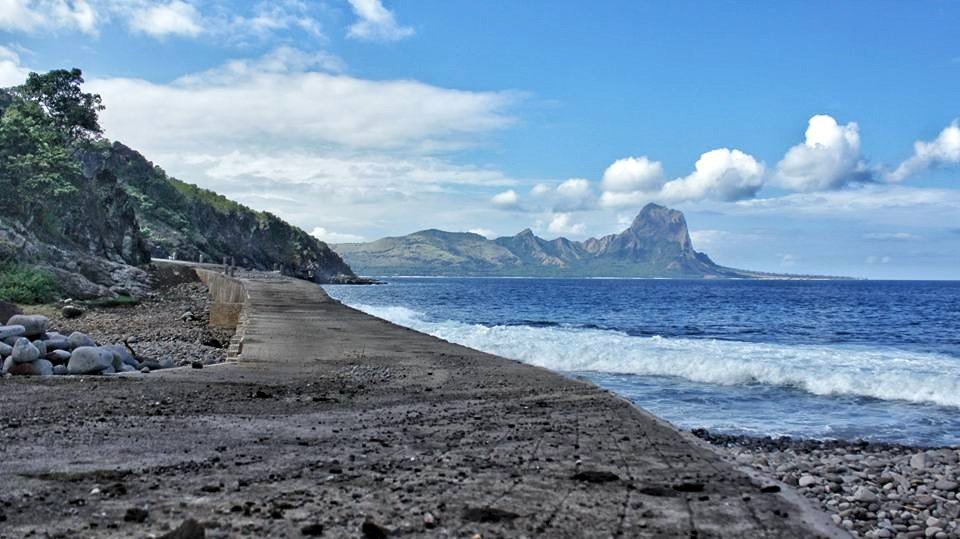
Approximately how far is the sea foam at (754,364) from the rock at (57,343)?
36.9 ft

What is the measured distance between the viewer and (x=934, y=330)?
4350 centimetres

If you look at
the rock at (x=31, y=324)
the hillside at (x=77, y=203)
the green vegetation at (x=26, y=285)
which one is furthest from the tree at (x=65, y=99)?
the rock at (x=31, y=324)

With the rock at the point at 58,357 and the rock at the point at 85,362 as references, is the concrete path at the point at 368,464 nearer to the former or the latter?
the rock at the point at 85,362

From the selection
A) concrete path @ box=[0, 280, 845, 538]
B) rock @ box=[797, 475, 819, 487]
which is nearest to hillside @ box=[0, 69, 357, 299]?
concrete path @ box=[0, 280, 845, 538]

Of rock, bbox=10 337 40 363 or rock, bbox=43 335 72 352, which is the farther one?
rock, bbox=43 335 72 352

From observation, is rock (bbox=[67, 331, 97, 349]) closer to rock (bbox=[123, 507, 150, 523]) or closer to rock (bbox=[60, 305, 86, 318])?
rock (bbox=[123, 507, 150, 523])

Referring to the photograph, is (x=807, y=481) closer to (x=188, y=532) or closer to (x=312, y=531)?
(x=312, y=531)

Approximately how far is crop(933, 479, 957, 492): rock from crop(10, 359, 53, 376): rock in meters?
9.44

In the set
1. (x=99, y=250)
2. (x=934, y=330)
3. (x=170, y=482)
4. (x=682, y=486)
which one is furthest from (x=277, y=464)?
(x=934, y=330)

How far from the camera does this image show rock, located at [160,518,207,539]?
3.44 meters

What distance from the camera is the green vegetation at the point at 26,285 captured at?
68.4 feet

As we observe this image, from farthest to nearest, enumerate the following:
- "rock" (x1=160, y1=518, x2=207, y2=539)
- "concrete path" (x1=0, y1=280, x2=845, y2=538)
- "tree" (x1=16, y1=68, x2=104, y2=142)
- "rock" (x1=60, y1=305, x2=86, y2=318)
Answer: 1. "tree" (x1=16, y1=68, x2=104, y2=142)
2. "rock" (x1=60, y1=305, x2=86, y2=318)
3. "concrete path" (x1=0, y1=280, x2=845, y2=538)
4. "rock" (x1=160, y1=518, x2=207, y2=539)

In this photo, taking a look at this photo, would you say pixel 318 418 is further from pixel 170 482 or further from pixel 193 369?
pixel 193 369

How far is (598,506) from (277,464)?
2169mm
